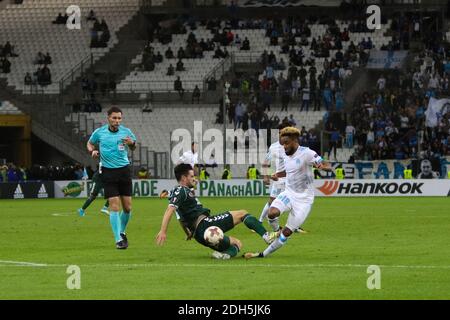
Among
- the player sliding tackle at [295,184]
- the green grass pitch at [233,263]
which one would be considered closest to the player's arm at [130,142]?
the green grass pitch at [233,263]

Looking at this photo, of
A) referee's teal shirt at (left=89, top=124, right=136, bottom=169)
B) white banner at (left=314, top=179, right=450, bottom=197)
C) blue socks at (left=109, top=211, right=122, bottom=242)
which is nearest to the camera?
blue socks at (left=109, top=211, right=122, bottom=242)

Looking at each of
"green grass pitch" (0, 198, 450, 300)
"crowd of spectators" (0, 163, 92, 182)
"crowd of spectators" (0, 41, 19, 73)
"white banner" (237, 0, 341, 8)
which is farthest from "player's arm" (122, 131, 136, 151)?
"white banner" (237, 0, 341, 8)

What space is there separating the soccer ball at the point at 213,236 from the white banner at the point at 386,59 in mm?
42317

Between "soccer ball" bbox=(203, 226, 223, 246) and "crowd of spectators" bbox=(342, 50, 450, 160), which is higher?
"soccer ball" bbox=(203, 226, 223, 246)

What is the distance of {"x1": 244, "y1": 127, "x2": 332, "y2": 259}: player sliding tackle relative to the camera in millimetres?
18078

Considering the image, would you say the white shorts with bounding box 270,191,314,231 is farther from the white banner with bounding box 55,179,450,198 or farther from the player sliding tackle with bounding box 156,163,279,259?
the white banner with bounding box 55,179,450,198

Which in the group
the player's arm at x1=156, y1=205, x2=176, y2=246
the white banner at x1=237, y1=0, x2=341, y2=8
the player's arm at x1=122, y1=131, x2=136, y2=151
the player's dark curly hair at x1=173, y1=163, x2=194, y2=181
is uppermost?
the white banner at x1=237, y1=0, x2=341, y2=8

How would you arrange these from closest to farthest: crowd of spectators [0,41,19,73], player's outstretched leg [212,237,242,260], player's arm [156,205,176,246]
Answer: player's arm [156,205,176,246], player's outstretched leg [212,237,242,260], crowd of spectators [0,41,19,73]

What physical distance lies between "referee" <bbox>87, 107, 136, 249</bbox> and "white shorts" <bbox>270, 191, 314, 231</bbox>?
350 cm

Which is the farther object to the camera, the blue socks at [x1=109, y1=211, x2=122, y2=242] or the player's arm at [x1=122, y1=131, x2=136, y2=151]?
the blue socks at [x1=109, y1=211, x2=122, y2=242]

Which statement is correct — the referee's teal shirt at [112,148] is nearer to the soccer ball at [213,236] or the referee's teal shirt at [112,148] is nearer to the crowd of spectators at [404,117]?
the soccer ball at [213,236]

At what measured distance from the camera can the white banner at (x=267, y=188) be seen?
48.9 metres
